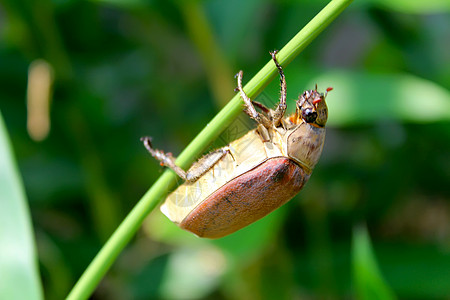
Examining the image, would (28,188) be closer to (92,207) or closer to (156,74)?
(92,207)

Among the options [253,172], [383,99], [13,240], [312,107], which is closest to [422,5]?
[383,99]

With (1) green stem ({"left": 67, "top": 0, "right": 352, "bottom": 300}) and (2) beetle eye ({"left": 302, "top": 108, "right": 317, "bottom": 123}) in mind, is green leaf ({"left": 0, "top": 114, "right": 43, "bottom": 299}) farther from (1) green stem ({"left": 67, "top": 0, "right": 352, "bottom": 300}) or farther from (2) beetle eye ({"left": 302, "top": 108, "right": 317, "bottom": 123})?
(2) beetle eye ({"left": 302, "top": 108, "right": 317, "bottom": 123})

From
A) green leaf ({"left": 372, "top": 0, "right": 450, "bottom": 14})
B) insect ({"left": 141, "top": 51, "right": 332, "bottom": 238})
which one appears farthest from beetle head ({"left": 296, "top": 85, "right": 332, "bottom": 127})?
green leaf ({"left": 372, "top": 0, "right": 450, "bottom": 14})

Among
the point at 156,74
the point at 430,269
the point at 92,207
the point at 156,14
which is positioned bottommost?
the point at 430,269

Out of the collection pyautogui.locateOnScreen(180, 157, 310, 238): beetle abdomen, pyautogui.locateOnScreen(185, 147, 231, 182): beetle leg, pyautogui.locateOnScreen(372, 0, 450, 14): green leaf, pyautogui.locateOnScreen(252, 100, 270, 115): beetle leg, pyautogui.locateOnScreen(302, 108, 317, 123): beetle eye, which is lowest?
pyautogui.locateOnScreen(180, 157, 310, 238): beetle abdomen

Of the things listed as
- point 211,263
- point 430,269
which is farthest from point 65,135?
point 430,269

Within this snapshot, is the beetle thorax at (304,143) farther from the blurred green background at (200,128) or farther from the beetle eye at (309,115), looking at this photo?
the blurred green background at (200,128)

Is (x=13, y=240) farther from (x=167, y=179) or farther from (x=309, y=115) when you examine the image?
(x=309, y=115)
